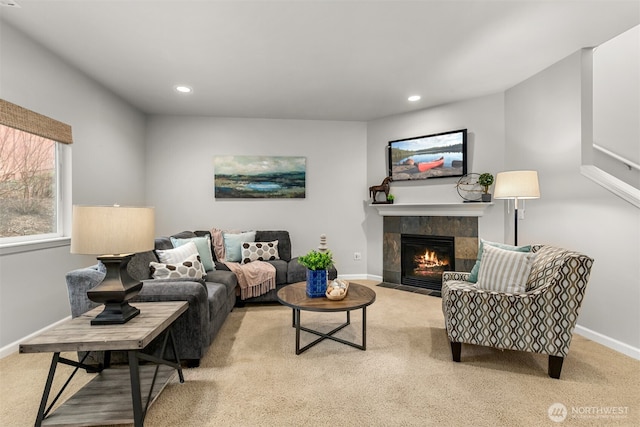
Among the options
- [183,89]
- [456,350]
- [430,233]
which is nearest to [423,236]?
[430,233]

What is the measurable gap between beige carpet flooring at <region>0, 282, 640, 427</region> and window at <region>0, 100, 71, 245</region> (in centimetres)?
107

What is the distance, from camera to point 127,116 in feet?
13.1

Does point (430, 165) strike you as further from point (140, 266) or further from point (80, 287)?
point (80, 287)

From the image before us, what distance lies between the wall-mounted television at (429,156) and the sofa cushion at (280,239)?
189 cm

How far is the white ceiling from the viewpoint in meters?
2.15

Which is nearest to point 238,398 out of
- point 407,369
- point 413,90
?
point 407,369

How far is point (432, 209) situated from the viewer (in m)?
4.20

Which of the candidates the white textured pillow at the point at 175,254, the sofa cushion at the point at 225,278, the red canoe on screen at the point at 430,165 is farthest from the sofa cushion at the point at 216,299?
the red canoe on screen at the point at 430,165

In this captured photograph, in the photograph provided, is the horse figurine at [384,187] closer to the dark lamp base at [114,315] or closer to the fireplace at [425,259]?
the fireplace at [425,259]

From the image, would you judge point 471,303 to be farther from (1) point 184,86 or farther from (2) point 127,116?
(2) point 127,116

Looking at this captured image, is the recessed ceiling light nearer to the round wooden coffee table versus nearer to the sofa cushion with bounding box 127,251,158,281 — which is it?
the sofa cushion with bounding box 127,251,158,281

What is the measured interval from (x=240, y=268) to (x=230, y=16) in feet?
8.22

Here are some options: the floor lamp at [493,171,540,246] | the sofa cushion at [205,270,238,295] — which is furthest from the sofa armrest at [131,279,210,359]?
the floor lamp at [493,171,540,246]
